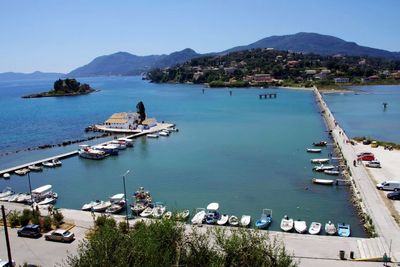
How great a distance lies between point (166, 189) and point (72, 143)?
3065 centimetres

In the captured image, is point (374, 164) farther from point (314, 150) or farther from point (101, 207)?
point (101, 207)

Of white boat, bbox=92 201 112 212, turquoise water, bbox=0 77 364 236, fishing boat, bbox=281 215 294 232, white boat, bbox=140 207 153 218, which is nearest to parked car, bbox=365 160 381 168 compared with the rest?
turquoise water, bbox=0 77 364 236

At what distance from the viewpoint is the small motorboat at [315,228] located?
955 inches

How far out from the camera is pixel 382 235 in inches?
858

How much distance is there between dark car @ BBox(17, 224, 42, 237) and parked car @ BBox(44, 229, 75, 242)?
0.84 meters

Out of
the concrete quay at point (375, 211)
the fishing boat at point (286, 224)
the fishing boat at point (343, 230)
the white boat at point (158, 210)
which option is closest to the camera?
the concrete quay at point (375, 211)

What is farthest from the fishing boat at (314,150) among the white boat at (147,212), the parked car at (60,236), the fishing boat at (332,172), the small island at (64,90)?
the small island at (64,90)

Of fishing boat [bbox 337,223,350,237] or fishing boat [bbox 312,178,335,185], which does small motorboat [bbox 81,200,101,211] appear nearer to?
fishing boat [bbox 337,223,350,237]

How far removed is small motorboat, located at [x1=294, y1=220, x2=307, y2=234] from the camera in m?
24.4

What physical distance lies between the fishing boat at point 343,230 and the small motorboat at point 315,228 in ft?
4.00

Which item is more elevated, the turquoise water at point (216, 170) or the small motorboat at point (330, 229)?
the small motorboat at point (330, 229)

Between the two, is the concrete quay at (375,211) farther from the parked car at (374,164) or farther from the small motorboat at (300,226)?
the small motorboat at (300,226)

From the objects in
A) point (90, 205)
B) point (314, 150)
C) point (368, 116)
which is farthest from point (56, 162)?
point (368, 116)

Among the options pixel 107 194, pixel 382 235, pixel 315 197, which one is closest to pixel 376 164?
pixel 315 197
